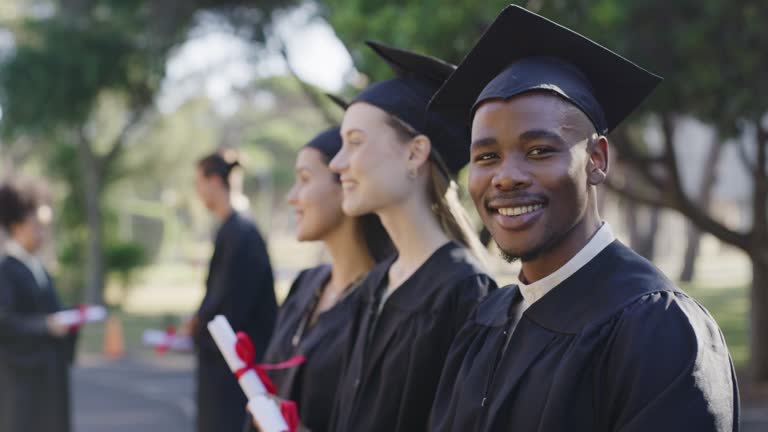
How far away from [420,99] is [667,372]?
5.51ft

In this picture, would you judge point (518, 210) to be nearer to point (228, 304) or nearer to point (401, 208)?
point (401, 208)

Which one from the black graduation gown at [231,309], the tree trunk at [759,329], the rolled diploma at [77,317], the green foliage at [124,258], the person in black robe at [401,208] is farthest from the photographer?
the green foliage at [124,258]

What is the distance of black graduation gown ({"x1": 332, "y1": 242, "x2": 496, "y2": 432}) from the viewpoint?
294 centimetres

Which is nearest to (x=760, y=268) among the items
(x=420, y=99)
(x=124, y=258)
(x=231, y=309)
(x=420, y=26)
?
(x=420, y=26)

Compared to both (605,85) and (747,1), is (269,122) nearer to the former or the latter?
(747,1)

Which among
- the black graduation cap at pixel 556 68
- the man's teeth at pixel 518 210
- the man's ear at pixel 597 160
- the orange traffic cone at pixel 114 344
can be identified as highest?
the black graduation cap at pixel 556 68

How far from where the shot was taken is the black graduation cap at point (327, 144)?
418cm

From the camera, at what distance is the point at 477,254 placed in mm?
3268

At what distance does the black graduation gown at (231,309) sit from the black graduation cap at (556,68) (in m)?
4.04

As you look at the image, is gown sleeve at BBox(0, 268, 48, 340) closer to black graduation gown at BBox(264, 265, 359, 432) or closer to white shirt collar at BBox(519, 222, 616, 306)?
black graduation gown at BBox(264, 265, 359, 432)

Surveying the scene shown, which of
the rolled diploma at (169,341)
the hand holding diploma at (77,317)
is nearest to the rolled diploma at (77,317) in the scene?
the hand holding diploma at (77,317)

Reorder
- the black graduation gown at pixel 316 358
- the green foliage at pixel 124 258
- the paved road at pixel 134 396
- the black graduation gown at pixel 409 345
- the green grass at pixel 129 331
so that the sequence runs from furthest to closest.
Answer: the green foliage at pixel 124 258
the green grass at pixel 129 331
the paved road at pixel 134 396
the black graduation gown at pixel 316 358
the black graduation gown at pixel 409 345

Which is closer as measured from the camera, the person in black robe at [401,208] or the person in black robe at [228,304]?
the person in black robe at [401,208]

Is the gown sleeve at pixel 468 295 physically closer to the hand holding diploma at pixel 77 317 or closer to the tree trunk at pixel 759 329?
the hand holding diploma at pixel 77 317
